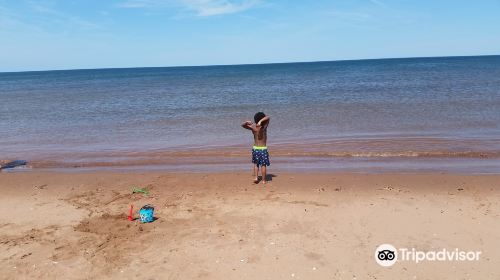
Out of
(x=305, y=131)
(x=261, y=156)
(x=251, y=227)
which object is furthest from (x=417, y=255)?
(x=305, y=131)

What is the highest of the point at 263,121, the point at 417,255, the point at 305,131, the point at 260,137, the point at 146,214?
the point at 263,121


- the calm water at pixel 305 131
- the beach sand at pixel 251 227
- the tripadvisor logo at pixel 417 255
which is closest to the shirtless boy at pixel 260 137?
the beach sand at pixel 251 227

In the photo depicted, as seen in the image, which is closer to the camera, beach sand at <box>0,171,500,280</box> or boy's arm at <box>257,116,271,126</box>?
beach sand at <box>0,171,500,280</box>

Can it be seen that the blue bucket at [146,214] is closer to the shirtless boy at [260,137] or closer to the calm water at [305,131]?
the shirtless boy at [260,137]

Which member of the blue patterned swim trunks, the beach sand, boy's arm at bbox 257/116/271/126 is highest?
boy's arm at bbox 257/116/271/126

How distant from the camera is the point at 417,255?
5.82 metres

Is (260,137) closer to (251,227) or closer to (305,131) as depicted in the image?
(251,227)

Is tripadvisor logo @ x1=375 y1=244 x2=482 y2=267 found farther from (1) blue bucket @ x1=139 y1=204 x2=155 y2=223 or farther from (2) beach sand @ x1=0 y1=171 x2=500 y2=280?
(1) blue bucket @ x1=139 y1=204 x2=155 y2=223

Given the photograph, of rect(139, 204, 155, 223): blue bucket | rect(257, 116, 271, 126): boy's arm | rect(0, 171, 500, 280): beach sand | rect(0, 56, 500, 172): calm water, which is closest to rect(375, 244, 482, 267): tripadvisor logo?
rect(0, 171, 500, 280): beach sand

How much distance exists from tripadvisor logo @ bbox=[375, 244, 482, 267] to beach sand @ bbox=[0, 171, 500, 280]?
0.10 metres

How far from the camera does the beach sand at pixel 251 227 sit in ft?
18.6

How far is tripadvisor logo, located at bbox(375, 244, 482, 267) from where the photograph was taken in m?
5.69

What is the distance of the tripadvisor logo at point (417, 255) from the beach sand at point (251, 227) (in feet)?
0.34

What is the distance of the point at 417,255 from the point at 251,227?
8.70 feet
